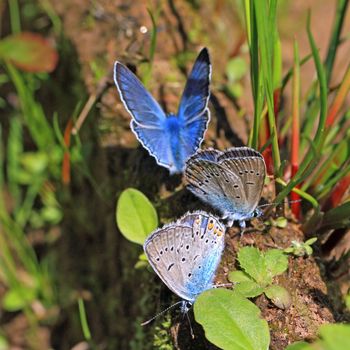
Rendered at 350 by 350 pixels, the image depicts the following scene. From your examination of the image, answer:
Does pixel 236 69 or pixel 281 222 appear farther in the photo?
pixel 236 69

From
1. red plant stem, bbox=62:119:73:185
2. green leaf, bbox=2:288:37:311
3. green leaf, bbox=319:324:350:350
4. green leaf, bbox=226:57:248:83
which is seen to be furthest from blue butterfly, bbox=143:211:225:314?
green leaf, bbox=2:288:37:311

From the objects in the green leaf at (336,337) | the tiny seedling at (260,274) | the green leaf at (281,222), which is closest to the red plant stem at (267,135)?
the green leaf at (281,222)

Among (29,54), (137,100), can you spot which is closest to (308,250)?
(137,100)

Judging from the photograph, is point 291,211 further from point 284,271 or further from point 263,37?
point 263,37

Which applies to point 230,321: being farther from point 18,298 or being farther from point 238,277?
point 18,298

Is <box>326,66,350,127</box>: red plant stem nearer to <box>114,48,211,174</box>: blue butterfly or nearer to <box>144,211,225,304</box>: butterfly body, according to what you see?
<box>114,48,211,174</box>: blue butterfly

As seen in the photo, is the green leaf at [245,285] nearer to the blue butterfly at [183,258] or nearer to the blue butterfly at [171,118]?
the blue butterfly at [183,258]
